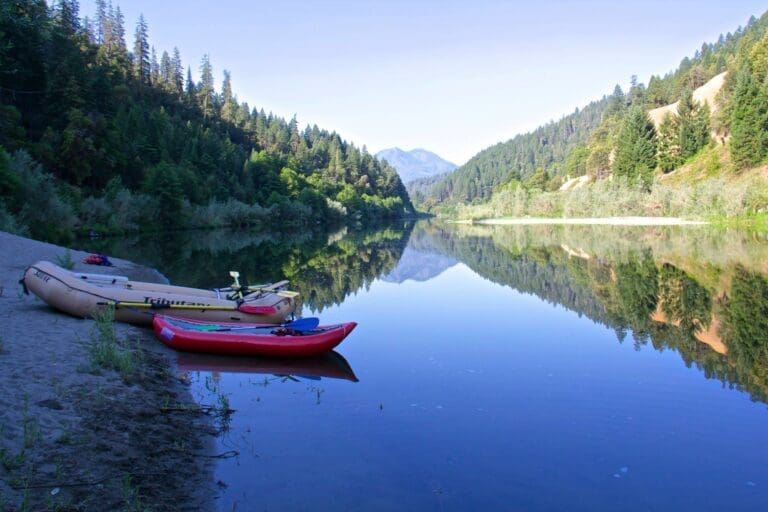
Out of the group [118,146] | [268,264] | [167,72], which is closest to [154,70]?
[167,72]

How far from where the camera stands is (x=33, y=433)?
6.08 meters

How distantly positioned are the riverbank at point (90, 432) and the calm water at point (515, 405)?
1.83ft

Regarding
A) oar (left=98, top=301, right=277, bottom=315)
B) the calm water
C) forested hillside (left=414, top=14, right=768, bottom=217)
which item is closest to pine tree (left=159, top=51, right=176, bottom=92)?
forested hillside (left=414, top=14, right=768, bottom=217)

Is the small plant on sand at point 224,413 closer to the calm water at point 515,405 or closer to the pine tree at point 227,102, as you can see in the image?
the calm water at point 515,405

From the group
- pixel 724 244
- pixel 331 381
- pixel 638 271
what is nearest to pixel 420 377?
pixel 331 381

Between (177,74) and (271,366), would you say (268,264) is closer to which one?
(271,366)

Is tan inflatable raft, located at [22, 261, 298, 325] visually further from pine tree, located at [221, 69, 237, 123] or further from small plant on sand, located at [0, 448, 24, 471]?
pine tree, located at [221, 69, 237, 123]

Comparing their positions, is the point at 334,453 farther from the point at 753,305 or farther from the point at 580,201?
the point at 580,201

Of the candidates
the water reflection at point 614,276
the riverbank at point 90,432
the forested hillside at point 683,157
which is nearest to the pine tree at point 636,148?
the forested hillside at point 683,157

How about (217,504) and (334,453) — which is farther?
(334,453)

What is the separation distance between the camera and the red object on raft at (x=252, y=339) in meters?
11.9

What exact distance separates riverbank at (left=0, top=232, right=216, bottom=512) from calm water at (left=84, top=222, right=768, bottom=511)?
0.56 metres

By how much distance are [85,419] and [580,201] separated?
335 ft

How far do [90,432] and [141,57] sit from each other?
113m
